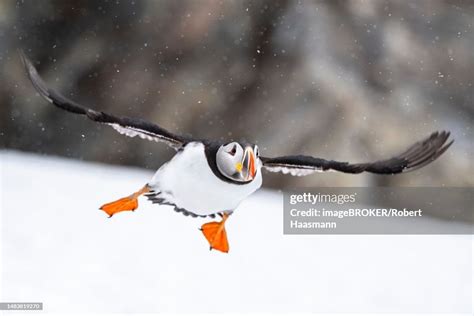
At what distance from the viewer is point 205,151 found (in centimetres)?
93

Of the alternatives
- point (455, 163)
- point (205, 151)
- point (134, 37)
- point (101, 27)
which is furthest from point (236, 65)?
point (205, 151)

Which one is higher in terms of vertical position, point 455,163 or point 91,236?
point 455,163

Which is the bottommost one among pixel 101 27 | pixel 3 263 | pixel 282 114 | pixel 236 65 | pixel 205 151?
pixel 3 263

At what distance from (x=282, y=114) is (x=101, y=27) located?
656mm

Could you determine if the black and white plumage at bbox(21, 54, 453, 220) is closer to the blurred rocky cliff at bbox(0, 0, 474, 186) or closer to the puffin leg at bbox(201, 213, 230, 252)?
the puffin leg at bbox(201, 213, 230, 252)

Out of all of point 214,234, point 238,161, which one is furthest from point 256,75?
point 238,161

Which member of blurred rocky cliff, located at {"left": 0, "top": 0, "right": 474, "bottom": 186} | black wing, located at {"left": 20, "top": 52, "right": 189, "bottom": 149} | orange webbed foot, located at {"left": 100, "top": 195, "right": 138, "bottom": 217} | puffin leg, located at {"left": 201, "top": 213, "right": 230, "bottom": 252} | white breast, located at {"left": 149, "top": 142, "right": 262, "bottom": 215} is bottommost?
puffin leg, located at {"left": 201, "top": 213, "right": 230, "bottom": 252}

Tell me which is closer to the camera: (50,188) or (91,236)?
(91,236)

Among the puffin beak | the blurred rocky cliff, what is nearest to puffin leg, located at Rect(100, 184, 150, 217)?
the puffin beak

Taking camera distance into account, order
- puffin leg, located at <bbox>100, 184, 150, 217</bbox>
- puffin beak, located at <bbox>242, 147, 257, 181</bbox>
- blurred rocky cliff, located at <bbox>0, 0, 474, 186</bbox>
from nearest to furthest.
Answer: puffin beak, located at <bbox>242, 147, 257, 181</bbox> → puffin leg, located at <bbox>100, 184, 150, 217</bbox> → blurred rocky cliff, located at <bbox>0, 0, 474, 186</bbox>

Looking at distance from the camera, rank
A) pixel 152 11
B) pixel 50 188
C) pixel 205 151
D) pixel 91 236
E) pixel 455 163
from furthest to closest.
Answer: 1. pixel 152 11
2. pixel 455 163
3. pixel 50 188
4. pixel 91 236
5. pixel 205 151

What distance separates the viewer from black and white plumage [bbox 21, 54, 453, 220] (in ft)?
2.98

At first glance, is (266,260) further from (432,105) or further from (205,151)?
(432,105)

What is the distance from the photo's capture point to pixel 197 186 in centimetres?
94
